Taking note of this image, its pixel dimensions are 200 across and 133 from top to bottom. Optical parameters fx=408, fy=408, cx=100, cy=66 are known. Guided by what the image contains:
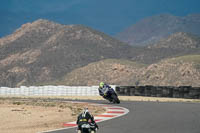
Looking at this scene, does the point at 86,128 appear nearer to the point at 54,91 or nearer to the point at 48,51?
the point at 54,91

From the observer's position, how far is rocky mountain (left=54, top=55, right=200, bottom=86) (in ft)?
254

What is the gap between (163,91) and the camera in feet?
112

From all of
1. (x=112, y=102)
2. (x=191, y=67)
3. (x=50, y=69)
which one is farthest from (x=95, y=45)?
(x=112, y=102)

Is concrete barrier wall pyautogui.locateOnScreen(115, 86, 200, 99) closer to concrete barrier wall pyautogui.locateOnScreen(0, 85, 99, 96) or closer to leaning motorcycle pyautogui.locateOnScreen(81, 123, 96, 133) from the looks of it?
concrete barrier wall pyautogui.locateOnScreen(0, 85, 99, 96)

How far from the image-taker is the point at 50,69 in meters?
115

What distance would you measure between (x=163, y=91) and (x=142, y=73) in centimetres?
5311

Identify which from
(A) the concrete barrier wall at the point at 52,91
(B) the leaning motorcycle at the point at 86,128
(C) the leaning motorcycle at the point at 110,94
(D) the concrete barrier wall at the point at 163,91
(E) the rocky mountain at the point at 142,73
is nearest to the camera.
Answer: (B) the leaning motorcycle at the point at 86,128

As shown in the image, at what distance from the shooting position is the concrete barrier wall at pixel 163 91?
1254 inches

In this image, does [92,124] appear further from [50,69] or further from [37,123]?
[50,69]

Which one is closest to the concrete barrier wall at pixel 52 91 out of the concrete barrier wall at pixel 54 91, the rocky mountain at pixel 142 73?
the concrete barrier wall at pixel 54 91

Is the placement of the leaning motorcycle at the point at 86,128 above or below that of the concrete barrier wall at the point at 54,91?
below

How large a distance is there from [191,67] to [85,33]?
7181cm

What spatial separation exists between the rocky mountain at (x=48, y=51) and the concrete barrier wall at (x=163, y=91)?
2843 inches

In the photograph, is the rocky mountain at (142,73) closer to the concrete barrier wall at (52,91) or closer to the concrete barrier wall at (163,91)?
the concrete barrier wall at (52,91)
